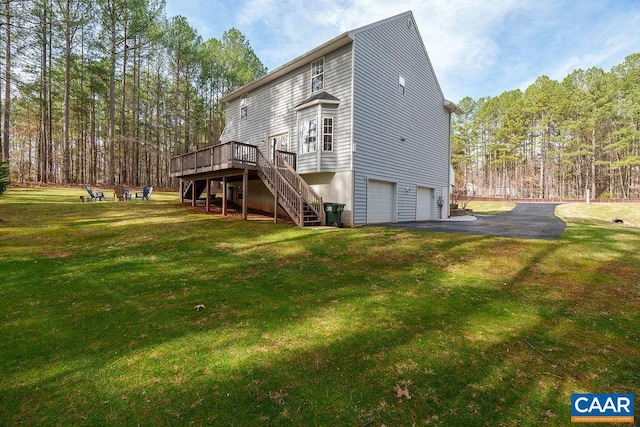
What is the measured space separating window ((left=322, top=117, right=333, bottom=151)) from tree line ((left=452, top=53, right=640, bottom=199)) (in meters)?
33.3

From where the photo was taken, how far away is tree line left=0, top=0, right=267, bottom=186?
24297 mm

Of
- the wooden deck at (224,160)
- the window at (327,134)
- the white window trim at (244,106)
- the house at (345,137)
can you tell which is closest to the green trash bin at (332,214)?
the house at (345,137)

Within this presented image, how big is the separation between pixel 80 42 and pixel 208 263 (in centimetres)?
3299

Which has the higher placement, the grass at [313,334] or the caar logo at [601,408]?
the grass at [313,334]

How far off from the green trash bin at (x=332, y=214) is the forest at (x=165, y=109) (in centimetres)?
1694

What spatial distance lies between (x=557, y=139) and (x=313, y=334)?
175 feet

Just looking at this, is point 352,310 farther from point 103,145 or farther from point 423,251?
point 103,145

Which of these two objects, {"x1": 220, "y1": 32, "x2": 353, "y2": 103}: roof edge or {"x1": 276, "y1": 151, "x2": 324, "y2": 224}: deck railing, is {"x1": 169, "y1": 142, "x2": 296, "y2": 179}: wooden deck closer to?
{"x1": 276, "y1": 151, "x2": 324, "y2": 224}: deck railing

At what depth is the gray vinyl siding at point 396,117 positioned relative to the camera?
42.0 ft

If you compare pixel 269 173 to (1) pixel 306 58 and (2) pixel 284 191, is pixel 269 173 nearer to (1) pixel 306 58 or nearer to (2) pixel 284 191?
(2) pixel 284 191

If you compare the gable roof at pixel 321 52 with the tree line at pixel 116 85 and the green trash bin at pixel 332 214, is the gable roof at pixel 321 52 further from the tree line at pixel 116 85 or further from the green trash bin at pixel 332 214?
the tree line at pixel 116 85

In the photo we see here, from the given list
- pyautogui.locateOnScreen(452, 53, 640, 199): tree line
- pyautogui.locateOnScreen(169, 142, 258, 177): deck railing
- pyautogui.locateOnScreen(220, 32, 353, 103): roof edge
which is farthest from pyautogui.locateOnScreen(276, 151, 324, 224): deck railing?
pyautogui.locateOnScreen(452, 53, 640, 199): tree line

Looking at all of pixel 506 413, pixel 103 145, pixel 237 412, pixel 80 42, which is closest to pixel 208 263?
pixel 237 412

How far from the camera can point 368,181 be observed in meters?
13.4
